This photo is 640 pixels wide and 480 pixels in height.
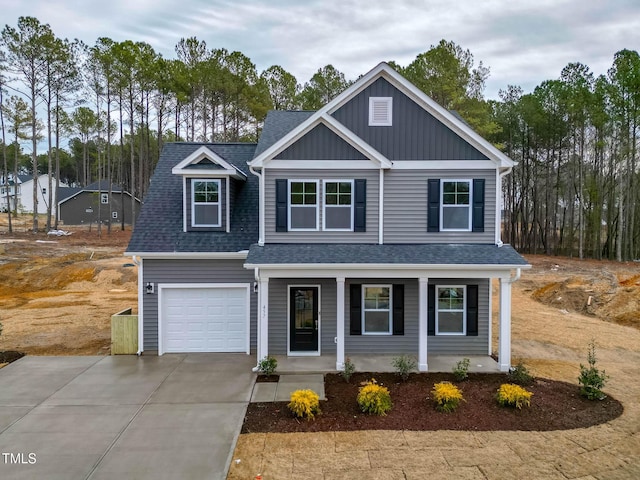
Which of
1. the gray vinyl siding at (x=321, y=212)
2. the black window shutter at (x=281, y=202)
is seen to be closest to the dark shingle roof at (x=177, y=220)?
the gray vinyl siding at (x=321, y=212)

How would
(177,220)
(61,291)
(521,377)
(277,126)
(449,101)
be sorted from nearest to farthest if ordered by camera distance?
(521,377) < (177,220) < (277,126) < (61,291) < (449,101)

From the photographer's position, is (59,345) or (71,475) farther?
(59,345)

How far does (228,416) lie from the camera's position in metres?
8.16

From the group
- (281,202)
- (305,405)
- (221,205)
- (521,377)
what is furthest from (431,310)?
(221,205)

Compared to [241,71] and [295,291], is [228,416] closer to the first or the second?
[295,291]

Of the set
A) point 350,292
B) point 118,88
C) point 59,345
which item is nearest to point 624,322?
point 350,292

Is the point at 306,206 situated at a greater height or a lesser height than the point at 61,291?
greater

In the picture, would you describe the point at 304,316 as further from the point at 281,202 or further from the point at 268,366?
the point at 281,202

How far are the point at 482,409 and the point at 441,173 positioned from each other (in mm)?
Result: 6164

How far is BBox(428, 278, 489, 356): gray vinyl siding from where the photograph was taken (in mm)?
11867

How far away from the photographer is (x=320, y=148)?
455 inches

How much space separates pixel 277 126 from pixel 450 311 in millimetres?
8094

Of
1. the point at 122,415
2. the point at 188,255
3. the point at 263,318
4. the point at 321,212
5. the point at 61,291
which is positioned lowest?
the point at 122,415

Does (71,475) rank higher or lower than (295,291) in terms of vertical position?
lower
